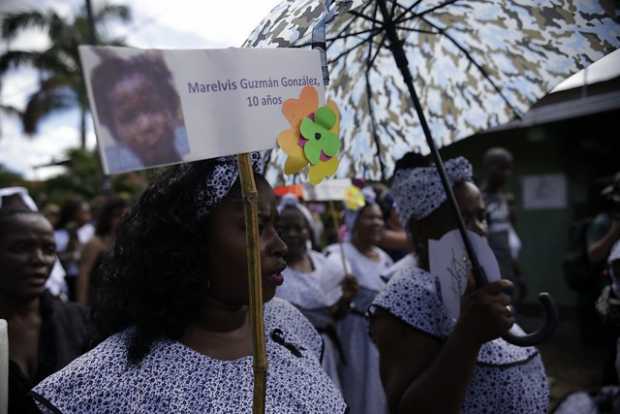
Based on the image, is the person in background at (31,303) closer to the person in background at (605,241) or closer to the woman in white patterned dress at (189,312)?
the woman in white patterned dress at (189,312)

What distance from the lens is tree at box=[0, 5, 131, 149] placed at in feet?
69.1

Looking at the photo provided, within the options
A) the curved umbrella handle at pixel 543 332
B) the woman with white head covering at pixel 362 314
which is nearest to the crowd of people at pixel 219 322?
the curved umbrella handle at pixel 543 332

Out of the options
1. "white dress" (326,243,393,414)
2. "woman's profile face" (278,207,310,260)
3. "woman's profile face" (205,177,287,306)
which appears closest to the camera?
"woman's profile face" (205,177,287,306)

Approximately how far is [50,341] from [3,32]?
2288 cm

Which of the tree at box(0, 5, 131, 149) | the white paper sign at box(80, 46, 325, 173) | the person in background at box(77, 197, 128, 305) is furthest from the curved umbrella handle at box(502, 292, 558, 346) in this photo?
the tree at box(0, 5, 131, 149)

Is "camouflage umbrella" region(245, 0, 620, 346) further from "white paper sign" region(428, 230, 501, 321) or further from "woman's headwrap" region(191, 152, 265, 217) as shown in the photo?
"woman's headwrap" region(191, 152, 265, 217)

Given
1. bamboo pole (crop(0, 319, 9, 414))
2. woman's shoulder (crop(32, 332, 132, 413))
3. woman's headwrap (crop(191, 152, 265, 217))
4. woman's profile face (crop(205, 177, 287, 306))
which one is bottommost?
woman's shoulder (crop(32, 332, 132, 413))

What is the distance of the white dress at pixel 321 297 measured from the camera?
3.50m

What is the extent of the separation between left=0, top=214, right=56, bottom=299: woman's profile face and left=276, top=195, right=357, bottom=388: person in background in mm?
1522

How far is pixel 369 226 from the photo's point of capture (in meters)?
4.46

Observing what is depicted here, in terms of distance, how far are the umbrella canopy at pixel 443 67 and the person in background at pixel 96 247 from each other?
275cm

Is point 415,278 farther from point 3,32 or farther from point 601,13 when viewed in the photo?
point 3,32

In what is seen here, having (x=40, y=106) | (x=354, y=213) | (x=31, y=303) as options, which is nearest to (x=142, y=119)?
(x=31, y=303)

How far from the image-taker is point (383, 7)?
1.88 meters
